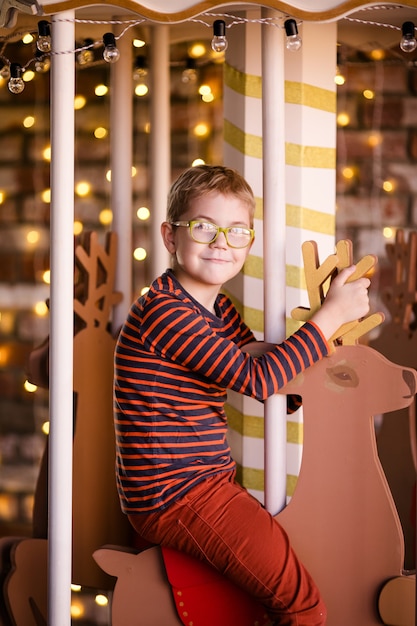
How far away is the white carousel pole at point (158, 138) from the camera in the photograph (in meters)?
2.19

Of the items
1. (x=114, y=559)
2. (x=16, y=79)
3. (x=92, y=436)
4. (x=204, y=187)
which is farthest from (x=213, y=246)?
(x=92, y=436)

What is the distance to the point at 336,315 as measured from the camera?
147 cm

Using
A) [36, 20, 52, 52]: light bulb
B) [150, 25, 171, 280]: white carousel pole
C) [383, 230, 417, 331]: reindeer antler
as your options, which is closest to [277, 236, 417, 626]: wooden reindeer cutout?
[36, 20, 52, 52]: light bulb

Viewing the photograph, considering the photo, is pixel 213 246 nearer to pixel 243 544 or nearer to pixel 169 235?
pixel 169 235

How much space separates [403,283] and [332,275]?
973mm

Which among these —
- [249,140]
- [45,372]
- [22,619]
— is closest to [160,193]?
[249,140]

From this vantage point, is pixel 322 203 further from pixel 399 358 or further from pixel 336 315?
pixel 399 358

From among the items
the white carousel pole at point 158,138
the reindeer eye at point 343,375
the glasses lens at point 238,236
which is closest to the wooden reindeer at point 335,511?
the reindeer eye at point 343,375

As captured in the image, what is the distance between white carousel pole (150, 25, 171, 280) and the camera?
219 cm

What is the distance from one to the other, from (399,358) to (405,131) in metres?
0.82

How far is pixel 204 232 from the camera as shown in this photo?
152 centimetres

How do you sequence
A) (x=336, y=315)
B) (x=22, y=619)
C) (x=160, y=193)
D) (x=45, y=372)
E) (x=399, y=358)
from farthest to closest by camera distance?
(x=399, y=358)
(x=160, y=193)
(x=45, y=372)
(x=22, y=619)
(x=336, y=315)

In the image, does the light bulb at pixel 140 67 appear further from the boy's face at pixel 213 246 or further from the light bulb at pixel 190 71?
the boy's face at pixel 213 246

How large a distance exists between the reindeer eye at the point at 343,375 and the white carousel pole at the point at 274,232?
10 centimetres
